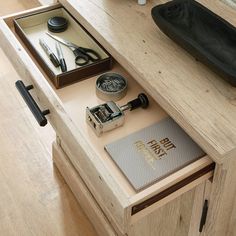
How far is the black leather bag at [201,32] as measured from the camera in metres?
0.80

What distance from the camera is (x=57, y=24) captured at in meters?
1.06

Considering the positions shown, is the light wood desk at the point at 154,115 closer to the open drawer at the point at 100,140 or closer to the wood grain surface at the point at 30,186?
the open drawer at the point at 100,140

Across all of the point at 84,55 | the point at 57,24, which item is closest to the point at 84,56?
the point at 84,55

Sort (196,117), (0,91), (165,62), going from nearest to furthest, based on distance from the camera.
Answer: (196,117) < (165,62) < (0,91)

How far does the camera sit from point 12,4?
2.13 meters

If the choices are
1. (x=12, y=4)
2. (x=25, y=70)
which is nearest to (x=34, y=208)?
(x=25, y=70)

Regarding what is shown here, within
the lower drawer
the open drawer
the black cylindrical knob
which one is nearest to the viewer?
the open drawer

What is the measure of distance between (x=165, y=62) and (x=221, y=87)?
0.12 metres

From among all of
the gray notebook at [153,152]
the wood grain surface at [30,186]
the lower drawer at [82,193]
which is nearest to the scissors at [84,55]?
the gray notebook at [153,152]

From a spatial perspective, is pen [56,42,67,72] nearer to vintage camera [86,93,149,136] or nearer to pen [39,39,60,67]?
pen [39,39,60,67]

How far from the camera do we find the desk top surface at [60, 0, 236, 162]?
728 millimetres

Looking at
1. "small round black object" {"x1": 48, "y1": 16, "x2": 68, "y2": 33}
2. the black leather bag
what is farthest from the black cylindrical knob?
"small round black object" {"x1": 48, "y1": 16, "x2": 68, "y2": 33}

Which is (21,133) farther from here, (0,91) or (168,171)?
(168,171)

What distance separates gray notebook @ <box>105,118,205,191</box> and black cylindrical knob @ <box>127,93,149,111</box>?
0.06m
